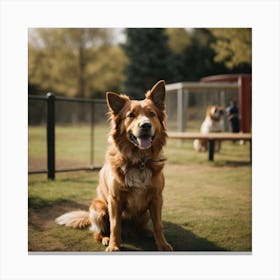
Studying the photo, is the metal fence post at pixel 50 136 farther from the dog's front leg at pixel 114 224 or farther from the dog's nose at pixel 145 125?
the dog's nose at pixel 145 125

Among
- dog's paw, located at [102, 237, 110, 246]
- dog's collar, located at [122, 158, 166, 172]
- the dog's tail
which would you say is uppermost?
dog's collar, located at [122, 158, 166, 172]

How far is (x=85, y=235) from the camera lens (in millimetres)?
3619

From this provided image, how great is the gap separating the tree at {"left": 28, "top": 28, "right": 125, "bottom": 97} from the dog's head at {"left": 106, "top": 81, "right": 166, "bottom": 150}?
7789 millimetres

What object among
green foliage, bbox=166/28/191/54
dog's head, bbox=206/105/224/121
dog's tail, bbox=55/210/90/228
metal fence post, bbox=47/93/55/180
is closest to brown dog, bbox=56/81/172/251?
dog's tail, bbox=55/210/90/228

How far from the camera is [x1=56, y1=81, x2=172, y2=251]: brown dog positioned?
10.5ft

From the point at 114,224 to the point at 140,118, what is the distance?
948mm

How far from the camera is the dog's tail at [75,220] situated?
3.78m

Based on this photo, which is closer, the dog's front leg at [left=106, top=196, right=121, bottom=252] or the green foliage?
the dog's front leg at [left=106, top=196, right=121, bottom=252]

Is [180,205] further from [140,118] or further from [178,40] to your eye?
[178,40]

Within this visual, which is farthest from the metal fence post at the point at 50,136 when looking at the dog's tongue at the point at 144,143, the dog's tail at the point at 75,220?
the dog's tongue at the point at 144,143

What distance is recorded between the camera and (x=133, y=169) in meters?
3.27

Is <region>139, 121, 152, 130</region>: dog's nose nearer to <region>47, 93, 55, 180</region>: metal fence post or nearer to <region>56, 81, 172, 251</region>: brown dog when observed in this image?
<region>56, 81, 172, 251</region>: brown dog
